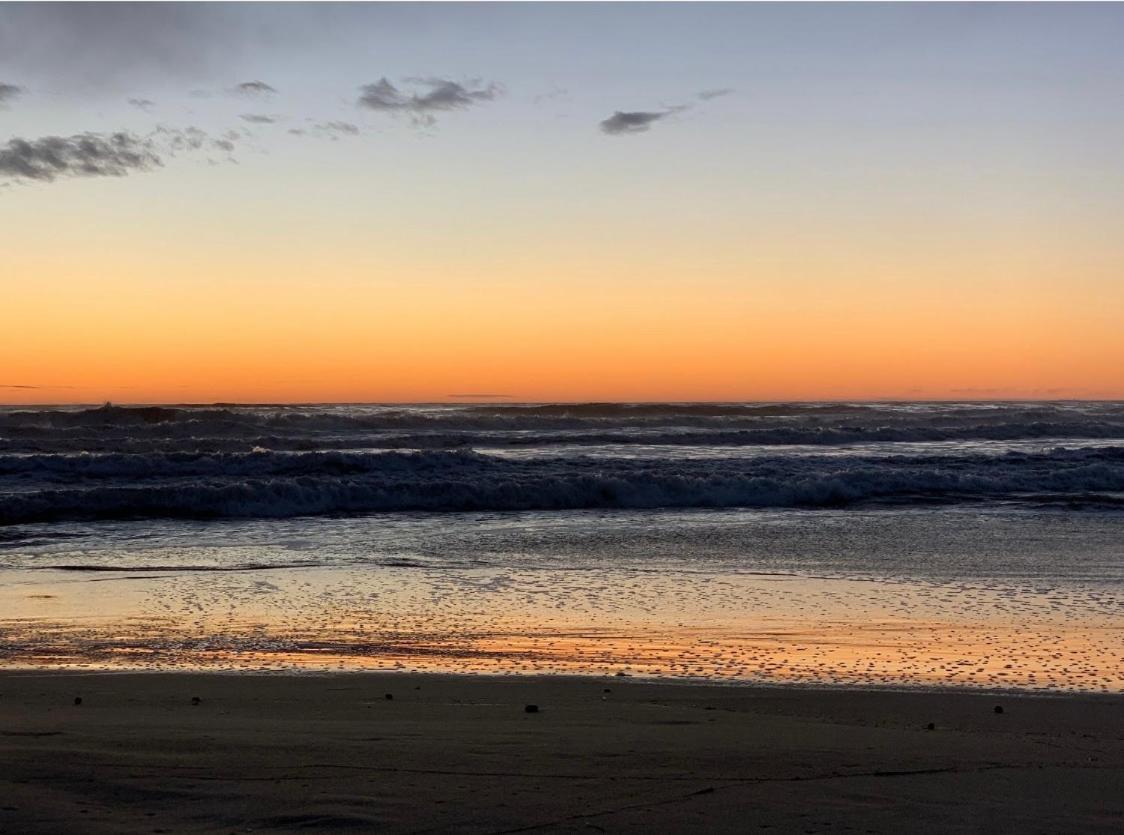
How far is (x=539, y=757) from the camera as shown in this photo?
4734mm

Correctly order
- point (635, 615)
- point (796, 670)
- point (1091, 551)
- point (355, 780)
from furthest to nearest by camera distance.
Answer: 1. point (1091, 551)
2. point (635, 615)
3. point (796, 670)
4. point (355, 780)

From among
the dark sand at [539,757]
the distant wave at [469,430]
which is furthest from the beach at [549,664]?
the distant wave at [469,430]

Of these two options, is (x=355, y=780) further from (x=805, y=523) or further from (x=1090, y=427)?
(x=1090, y=427)

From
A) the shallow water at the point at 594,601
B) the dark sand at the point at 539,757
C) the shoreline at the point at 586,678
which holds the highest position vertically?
the dark sand at the point at 539,757

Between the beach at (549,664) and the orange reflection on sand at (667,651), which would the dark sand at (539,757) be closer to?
the beach at (549,664)

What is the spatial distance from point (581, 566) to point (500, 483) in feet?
27.9

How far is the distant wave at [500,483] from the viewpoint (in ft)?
57.9

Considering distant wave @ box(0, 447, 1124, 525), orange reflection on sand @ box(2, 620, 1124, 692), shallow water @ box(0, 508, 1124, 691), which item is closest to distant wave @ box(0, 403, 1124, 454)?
distant wave @ box(0, 447, 1124, 525)

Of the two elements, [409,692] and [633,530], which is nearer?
[409,692]

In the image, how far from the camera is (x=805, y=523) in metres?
15.7

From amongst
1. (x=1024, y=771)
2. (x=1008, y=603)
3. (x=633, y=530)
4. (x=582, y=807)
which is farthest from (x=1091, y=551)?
(x=582, y=807)

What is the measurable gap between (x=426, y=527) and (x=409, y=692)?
954 cm

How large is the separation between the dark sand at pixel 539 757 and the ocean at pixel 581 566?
0.69 metres

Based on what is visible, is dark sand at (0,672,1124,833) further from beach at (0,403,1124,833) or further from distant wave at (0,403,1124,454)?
distant wave at (0,403,1124,454)
